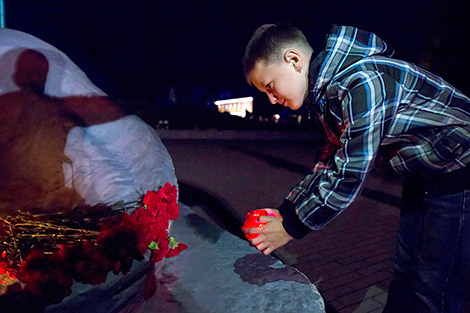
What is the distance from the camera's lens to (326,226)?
436 centimetres

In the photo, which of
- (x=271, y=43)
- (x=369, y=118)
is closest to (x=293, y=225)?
(x=369, y=118)

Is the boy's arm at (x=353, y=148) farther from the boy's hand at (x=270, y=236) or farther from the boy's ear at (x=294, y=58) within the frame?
the boy's ear at (x=294, y=58)

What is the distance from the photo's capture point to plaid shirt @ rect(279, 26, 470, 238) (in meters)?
1.55

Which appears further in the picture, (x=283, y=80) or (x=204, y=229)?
(x=204, y=229)

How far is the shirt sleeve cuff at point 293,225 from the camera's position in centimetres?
169

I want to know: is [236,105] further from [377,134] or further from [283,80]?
[377,134]

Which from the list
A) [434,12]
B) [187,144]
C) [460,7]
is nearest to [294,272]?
[434,12]

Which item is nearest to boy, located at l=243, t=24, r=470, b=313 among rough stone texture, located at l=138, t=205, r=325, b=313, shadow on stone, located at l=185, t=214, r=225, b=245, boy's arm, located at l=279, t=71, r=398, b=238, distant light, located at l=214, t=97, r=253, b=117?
boy's arm, located at l=279, t=71, r=398, b=238

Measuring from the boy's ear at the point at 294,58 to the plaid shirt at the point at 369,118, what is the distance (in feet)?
0.18

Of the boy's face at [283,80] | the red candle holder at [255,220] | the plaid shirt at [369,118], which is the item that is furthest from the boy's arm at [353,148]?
the boy's face at [283,80]

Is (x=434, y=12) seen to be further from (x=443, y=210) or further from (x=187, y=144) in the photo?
(x=443, y=210)

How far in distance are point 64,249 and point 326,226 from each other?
3314 millimetres

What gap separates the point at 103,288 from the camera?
1595 millimetres

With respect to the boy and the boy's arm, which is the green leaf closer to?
the boy
